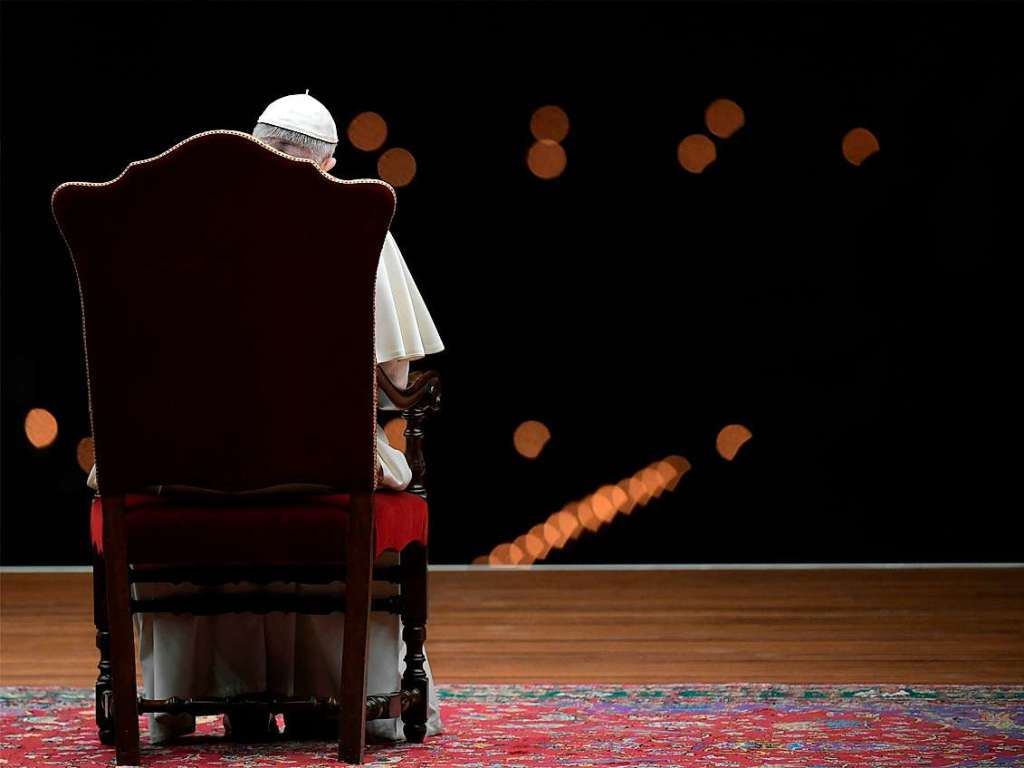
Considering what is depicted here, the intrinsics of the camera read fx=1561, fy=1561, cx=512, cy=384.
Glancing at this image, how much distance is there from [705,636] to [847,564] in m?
1.74

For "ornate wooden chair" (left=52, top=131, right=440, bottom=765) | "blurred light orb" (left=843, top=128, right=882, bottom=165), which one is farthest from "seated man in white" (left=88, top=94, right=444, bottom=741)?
"blurred light orb" (left=843, top=128, right=882, bottom=165)

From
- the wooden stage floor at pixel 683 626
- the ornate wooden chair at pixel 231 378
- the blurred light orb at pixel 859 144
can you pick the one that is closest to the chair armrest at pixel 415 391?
the ornate wooden chair at pixel 231 378

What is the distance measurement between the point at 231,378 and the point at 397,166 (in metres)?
3.40

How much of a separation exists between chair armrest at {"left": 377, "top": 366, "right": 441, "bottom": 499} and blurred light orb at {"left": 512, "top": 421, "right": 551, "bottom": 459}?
2.91m

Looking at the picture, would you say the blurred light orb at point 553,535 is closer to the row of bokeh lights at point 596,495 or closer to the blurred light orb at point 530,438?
the row of bokeh lights at point 596,495

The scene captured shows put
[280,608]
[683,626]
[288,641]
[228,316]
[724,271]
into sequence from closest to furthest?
[228,316] → [280,608] → [288,641] → [683,626] → [724,271]

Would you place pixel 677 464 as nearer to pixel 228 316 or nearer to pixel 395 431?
pixel 395 431

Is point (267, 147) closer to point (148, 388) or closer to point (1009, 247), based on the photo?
point (148, 388)

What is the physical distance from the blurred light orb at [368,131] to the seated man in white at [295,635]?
3.06m

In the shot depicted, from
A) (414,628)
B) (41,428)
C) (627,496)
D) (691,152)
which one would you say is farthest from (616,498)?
(414,628)

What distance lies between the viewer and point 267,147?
2127 millimetres

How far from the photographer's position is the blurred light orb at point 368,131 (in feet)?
18.1

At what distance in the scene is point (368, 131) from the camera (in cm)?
553

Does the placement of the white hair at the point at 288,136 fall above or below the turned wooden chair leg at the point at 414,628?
above
